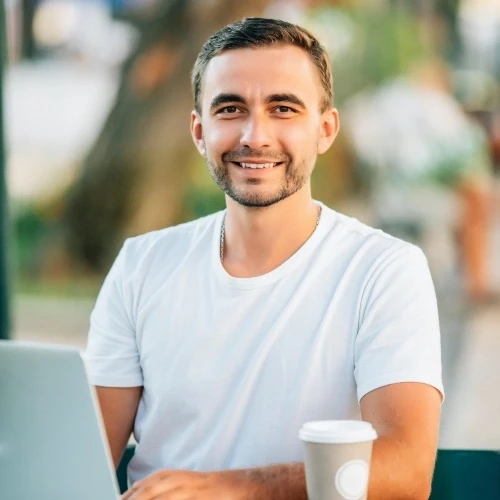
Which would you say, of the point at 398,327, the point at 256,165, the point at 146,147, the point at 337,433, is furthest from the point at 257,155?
the point at 146,147

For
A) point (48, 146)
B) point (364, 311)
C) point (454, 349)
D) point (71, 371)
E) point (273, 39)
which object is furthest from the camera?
point (48, 146)

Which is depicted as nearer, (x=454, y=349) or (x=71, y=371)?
(x=71, y=371)

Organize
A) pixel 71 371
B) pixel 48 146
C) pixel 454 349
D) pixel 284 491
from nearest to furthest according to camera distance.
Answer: pixel 71 371, pixel 284 491, pixel 454 349, pixel 48 146

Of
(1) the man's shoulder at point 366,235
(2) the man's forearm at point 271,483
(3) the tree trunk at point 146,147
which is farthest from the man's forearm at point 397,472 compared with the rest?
(3) the tree trunk at point 146,147

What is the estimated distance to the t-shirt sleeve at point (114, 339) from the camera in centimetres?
185

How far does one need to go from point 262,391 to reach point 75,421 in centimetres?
58

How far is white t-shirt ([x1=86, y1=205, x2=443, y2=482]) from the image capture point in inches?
65.7

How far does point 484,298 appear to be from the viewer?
18.4 ft

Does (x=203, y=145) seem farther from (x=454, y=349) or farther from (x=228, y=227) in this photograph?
(x=454, y=349)

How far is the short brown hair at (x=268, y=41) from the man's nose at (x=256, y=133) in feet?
0.45

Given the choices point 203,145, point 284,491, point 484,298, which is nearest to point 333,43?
point 484,298

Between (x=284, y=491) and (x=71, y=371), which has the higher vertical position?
(x=71, y=371)

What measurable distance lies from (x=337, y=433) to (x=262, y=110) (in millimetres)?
714

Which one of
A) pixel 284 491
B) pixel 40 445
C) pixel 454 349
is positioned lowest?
pixel 454 349
